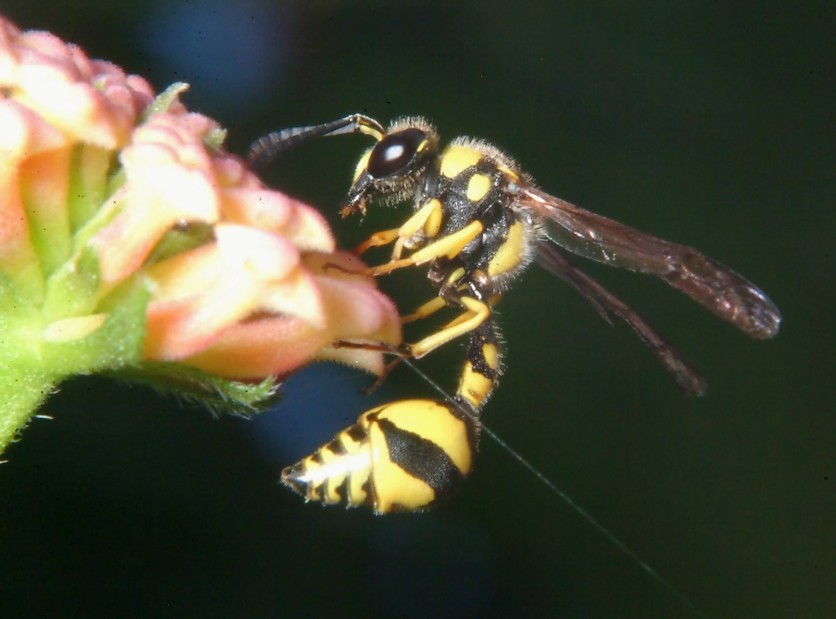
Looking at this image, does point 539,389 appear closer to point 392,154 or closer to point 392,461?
point 392,154

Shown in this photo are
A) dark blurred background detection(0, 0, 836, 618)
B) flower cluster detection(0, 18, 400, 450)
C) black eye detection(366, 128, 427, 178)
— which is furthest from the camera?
dark blurred background detection(0, 0, 836, 618)

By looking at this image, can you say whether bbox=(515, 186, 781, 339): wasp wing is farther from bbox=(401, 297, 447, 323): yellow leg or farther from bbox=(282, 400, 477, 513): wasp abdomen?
bbox=(282, 400, 477, 513): wasp abdomen

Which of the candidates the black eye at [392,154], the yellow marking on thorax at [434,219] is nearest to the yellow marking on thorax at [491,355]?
the yellow marking on thorax at [434,219]

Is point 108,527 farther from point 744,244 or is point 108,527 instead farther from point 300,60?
point 744,244

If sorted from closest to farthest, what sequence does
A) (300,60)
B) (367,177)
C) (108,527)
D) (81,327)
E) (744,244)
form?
1. (81,327)
2. (367,177)
3. (108,527)
4. (300,60)
5. (744,244)

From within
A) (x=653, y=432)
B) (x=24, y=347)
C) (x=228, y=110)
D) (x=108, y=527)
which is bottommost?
(x=108, y=527)

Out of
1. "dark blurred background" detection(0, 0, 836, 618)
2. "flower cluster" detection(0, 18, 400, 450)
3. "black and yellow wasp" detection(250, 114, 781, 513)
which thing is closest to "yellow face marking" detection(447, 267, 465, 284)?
"black and yellow wasp" detection(250, 114, 781, 513)

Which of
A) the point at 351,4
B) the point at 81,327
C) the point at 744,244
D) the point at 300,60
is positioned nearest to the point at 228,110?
the point at 300,60
